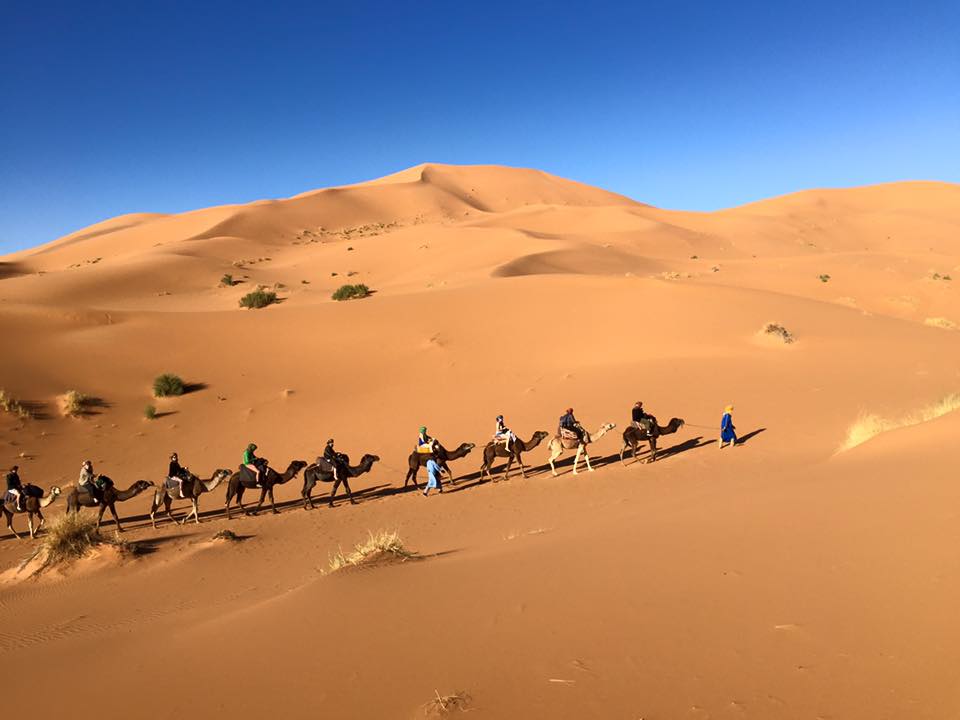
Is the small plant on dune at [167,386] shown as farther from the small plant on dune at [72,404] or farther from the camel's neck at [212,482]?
the camel's neck at [212,482]

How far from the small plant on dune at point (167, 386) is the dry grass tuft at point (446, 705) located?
71.7 ft

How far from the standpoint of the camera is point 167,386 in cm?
2308

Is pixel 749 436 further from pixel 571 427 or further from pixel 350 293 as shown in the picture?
pixel 350 293

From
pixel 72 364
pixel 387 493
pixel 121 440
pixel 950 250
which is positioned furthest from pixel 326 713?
pixel 950 250

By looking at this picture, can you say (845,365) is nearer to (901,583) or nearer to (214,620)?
(901,583)

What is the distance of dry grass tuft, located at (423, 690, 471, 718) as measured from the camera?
152 inches

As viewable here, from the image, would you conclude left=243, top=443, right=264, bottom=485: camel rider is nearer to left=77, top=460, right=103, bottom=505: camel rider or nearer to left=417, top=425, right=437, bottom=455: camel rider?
left=77, top=460, right=103, bottom=505: camel rider

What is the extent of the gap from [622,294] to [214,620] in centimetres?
2573

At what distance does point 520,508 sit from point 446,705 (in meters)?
9.08

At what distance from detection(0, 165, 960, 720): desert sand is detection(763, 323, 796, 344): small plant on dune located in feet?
1.17

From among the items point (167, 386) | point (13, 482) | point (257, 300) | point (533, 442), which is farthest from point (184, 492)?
point (257, 300)

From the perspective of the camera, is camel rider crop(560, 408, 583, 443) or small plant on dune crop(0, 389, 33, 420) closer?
camel rider crop(560, 408, 583, 443)

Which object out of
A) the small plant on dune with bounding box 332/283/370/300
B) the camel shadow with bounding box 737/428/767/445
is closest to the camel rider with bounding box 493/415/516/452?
the camel shadow with bounding box 737/428/767/445

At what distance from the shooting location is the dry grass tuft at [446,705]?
387 centimetres
